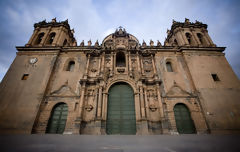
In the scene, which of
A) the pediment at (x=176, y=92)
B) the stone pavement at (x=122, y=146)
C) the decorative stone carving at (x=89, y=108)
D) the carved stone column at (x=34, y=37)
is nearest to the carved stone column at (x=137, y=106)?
the pediment at (x=176, y=92)

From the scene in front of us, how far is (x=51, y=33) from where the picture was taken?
1770 cm

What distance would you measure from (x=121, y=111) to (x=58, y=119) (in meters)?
6.48

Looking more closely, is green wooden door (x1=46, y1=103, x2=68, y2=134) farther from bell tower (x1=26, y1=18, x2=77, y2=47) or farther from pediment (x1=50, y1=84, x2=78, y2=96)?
bell tower (x1=26, y1=18, x2=77, y2=47)

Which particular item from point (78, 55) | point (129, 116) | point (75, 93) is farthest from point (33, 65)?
point (129, 116)

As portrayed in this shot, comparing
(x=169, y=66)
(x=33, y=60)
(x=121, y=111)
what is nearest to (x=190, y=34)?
(x=169, y=66)

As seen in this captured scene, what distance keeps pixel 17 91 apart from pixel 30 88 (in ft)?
4.27

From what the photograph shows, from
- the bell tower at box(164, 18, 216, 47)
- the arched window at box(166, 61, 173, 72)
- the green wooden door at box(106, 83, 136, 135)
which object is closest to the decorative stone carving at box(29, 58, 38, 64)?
the green wooden door at box(106, 83, 136, 135)

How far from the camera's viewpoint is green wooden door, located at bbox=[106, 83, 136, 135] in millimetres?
10219

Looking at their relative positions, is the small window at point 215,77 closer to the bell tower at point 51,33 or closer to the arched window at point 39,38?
the bell tower at point 51,33

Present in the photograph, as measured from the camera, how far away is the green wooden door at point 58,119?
10.3 m

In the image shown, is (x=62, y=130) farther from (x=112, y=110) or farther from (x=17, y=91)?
(x=17, y=91)

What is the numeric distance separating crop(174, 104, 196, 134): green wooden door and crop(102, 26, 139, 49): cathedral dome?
970 centimetres

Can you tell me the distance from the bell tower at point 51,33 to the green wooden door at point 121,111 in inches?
432

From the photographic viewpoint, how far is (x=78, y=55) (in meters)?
15.0
